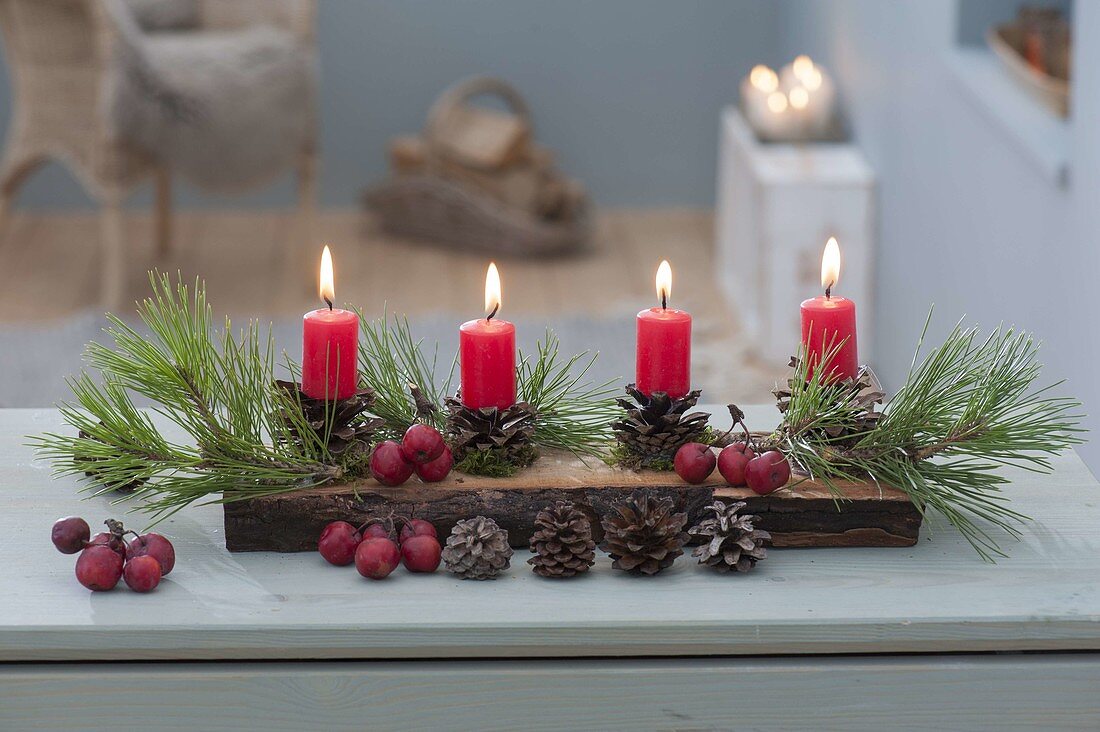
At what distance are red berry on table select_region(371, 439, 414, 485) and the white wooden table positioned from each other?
85mm

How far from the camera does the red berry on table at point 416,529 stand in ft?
3.05

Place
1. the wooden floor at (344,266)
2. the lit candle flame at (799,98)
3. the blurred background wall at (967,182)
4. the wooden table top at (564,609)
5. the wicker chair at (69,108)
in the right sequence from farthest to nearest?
the wooden floor at (344,266) → the lit candle flame at (799,98) → the wicker chair at (69,108) → the blurred background wall at (967,182) → the wooden table top at (564,609)

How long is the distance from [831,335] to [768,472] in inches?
4.5

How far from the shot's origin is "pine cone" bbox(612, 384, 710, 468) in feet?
3.22

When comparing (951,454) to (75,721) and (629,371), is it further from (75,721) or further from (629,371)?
(629,371)

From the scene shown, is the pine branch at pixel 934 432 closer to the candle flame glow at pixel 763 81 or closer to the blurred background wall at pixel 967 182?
the blurred background wall at pixel 967 182

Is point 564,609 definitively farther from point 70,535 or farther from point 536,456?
point 70,535

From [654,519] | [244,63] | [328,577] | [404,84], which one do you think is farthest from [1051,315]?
[404,84]

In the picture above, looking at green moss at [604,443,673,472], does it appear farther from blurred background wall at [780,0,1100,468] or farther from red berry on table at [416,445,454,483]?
blurred background wall at [780,0,1100,468]

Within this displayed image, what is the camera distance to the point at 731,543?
92 cm

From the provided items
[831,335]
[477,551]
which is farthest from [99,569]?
[831,335]

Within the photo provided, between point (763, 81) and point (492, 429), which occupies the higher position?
point (763, 81)

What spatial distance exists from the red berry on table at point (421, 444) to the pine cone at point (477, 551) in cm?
5

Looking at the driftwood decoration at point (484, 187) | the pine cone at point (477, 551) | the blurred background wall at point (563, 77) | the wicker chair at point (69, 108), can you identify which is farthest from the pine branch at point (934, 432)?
the blurred background wall at point (563, 77)
